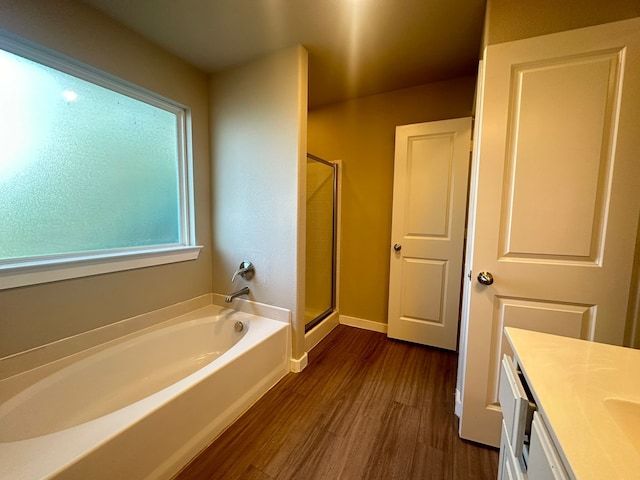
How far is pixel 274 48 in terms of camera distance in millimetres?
1779

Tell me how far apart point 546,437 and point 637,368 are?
0.43 meters

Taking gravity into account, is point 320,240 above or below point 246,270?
above

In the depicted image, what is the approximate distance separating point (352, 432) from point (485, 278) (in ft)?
3.56

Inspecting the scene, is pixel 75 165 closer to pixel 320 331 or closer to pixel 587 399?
pixel 320 331

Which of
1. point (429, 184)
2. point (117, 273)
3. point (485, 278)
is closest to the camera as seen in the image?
point (485, 278)

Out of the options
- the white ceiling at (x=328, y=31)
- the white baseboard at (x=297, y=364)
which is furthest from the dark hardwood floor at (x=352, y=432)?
the white ceiling at (x=328, y=31)

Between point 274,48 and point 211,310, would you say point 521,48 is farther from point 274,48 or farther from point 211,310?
point 211,310

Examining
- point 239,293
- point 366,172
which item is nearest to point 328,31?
point 366,172

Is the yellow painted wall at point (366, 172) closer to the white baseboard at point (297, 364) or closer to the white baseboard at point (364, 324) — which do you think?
the white baseboard at point (364, 324)

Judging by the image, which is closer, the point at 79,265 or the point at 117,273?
the point at 79,265

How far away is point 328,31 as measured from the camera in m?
1.59

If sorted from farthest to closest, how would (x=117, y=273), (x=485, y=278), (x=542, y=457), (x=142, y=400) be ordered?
(x=117, y=273), (x=485, y=278), (x=142, y=400), (x=542, y=457)

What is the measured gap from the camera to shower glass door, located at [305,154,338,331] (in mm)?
2244

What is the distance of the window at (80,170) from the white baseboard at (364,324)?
5.59ft
